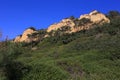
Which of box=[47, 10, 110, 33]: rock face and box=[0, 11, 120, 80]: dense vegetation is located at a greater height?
box=[47, 10, 110, 33]: rock face

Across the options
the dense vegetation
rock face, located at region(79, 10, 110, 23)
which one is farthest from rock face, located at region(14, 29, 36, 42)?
the dense vegetation

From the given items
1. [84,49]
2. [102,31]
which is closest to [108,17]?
[102,31]

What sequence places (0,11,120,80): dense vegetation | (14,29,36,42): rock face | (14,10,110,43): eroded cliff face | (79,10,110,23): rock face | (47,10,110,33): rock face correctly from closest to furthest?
(0,11,120,80): dense vegetation, (79,10,110,23): rock face, (47,10,110,33): rock face, (14,10,110,43): eroded cliff face, (14,29,36,42): rock face

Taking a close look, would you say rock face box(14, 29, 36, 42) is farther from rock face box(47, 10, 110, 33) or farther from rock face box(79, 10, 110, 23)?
rock face box(79, 10, 110, 23)

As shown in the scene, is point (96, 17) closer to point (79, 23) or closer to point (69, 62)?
point (79, 23)

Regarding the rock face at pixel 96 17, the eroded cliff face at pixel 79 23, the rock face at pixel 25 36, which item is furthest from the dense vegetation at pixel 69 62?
the rock face at pixel 25 36

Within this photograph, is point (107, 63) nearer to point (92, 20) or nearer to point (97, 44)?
point (97, 44)

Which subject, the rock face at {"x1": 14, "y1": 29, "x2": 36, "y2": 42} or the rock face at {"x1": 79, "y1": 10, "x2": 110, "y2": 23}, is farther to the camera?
the rock face at {"x1": 14, "y1": 29, "x2": 36, "y2": 42}

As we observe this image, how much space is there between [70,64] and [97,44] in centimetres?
2639

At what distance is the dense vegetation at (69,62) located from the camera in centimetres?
3244

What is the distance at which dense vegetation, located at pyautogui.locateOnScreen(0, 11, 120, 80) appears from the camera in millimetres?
32438

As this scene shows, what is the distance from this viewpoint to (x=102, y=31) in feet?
319

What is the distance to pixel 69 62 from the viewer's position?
52625mm

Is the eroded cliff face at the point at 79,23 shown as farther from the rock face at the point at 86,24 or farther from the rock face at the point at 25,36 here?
the rock face at the point at 25,36
